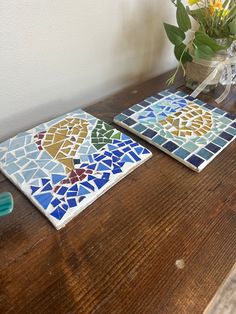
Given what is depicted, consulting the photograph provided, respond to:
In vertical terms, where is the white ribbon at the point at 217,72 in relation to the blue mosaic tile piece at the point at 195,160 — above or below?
above

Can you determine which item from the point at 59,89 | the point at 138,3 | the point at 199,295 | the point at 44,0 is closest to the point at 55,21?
the point at 44,0

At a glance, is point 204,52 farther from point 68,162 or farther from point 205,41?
point 68,162

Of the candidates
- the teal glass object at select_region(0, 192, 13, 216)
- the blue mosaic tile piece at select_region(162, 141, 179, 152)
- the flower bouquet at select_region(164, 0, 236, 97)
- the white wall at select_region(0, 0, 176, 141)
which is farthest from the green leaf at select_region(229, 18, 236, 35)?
the teal glass object at select_region(0, 192, 13, 216)

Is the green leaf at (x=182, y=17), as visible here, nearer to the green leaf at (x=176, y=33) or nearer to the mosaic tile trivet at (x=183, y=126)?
the green leaf at (x=176, y=33)

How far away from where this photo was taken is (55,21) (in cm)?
50

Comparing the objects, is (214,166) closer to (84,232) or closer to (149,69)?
(84,232)

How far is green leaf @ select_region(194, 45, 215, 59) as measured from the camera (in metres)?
0.59

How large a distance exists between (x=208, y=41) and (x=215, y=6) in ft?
0.25

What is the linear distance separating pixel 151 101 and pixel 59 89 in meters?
0.22

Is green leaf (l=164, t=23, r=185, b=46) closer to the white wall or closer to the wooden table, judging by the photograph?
the white wall

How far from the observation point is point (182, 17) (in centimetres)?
61

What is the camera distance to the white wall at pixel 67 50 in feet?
1.53

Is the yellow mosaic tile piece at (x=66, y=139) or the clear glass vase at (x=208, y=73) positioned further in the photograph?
the clear glass vase at (x=208, y=73)

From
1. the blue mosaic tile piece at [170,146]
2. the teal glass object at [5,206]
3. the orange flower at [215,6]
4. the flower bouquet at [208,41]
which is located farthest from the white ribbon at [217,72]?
the teal glass object at [5,206]
